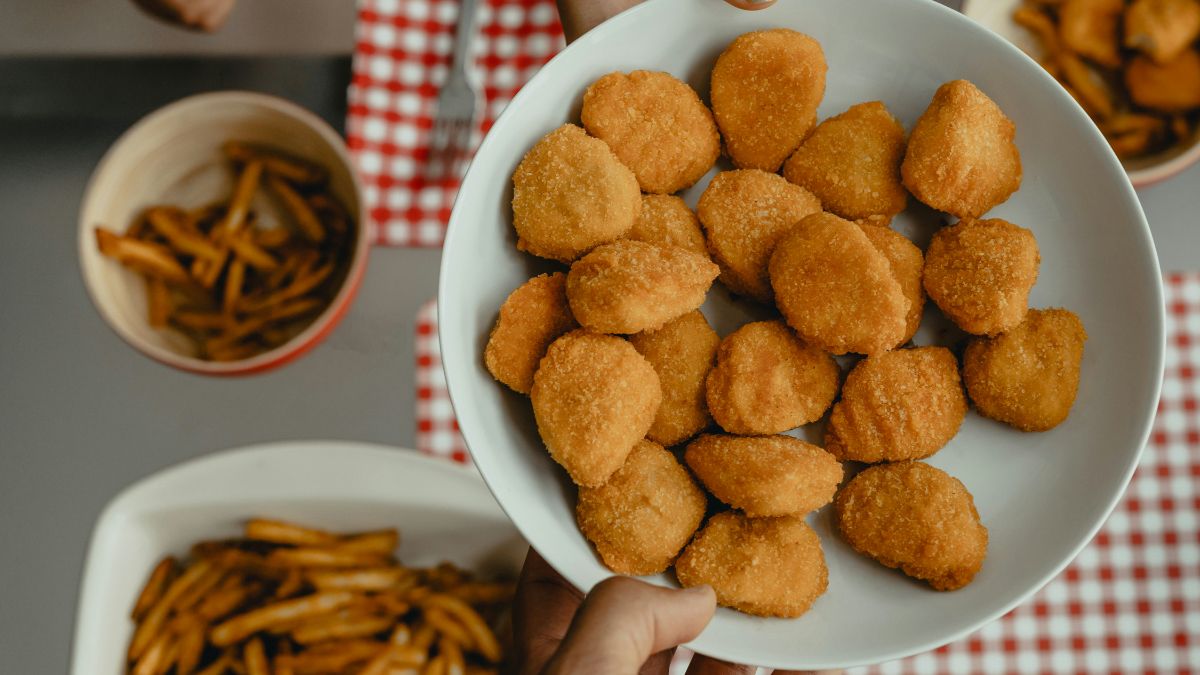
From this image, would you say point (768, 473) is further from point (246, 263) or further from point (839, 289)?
point (246, 263)

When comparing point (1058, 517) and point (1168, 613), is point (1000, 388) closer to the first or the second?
point (1058, 517)

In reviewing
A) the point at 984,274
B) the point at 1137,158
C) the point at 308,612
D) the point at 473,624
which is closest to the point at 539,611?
the point at 473,624

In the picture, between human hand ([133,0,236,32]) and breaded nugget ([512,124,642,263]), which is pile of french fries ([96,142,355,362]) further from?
breaded nugget ([512,124,642,263])

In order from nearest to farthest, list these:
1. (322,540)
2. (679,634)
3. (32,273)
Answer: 1. (679,634)
2. (322,540)
3. (32,273)

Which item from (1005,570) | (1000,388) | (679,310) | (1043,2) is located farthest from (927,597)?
(1043,2)

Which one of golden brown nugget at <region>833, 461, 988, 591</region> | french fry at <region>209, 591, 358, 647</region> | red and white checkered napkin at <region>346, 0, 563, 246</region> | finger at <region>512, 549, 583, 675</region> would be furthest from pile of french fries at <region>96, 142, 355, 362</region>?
golden brown nugget at <region>833, 461, 988, 591</region>

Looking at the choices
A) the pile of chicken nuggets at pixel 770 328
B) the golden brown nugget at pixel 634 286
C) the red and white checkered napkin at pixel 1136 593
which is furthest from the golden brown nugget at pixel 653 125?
the red and white checkered napkin at pixel 1136 593
